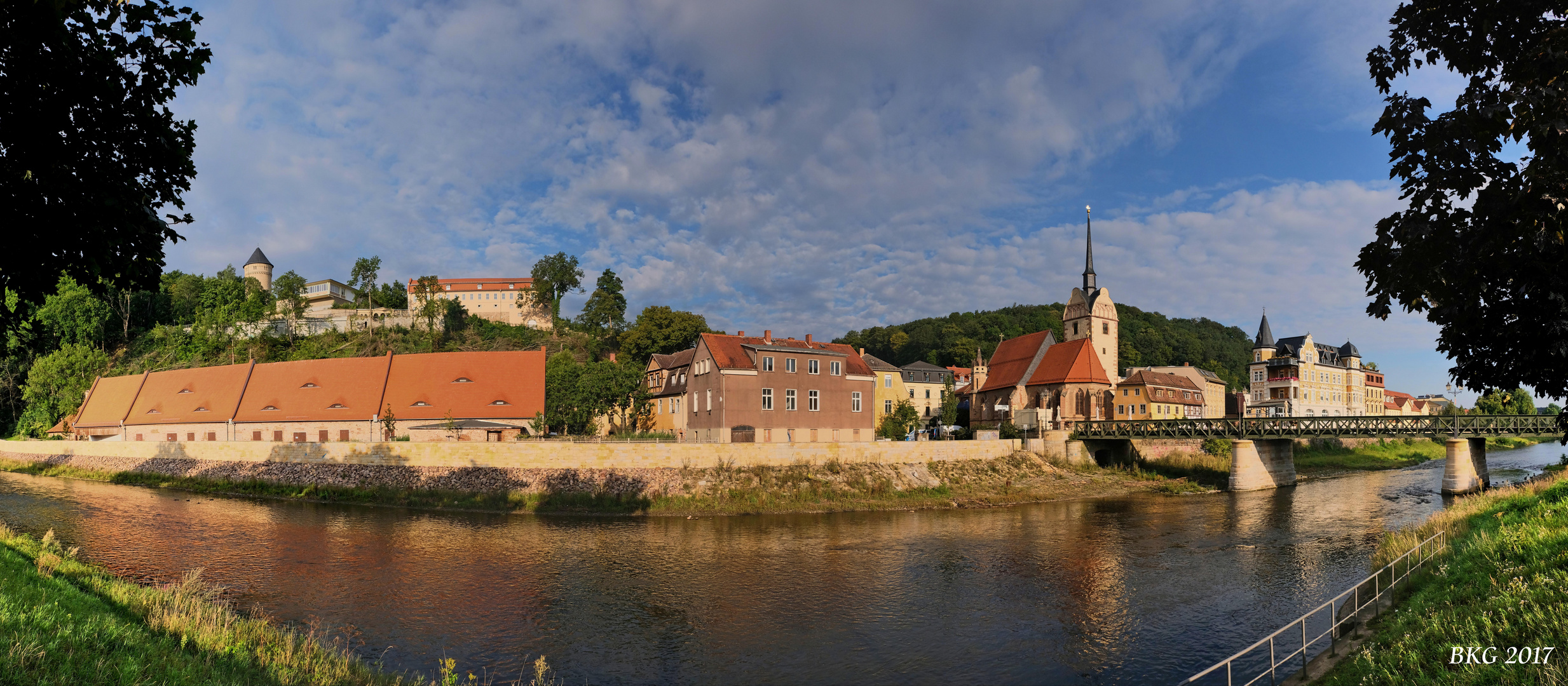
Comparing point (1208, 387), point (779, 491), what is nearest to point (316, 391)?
point (779, 491)

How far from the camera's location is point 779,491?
38969 millimetres

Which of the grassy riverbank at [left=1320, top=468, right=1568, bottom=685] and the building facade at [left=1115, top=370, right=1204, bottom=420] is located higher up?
the building facade at [left=1115, top=370, right=1204, bottom=420]

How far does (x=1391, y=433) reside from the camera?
4556 cm

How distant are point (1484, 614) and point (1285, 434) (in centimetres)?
4436

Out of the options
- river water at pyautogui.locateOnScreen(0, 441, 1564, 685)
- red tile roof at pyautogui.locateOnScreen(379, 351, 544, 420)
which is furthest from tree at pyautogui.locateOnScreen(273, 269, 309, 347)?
river water at pyautogui.locateOnScreen(0, 441, 1564, 685)

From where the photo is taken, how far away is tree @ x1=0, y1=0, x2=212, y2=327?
8.60 metres

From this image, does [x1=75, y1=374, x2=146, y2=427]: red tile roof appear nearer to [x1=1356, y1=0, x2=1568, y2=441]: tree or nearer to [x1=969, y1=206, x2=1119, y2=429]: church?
[x1=969, y1=206, x2=1119, y2=429]: church

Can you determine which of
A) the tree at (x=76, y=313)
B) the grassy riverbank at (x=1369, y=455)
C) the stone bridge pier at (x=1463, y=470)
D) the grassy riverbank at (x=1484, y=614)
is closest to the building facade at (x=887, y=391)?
the grassy riverbank at (x=1369, y=455)

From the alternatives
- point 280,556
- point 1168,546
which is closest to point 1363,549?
point 1168,546

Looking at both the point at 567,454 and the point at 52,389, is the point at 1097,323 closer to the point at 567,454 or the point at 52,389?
the point at 567,454

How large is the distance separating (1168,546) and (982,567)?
9223 mm

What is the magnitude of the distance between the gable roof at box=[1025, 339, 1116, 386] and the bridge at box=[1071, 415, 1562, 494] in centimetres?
906

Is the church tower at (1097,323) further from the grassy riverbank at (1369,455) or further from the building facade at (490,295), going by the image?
the building facade at (490,295)

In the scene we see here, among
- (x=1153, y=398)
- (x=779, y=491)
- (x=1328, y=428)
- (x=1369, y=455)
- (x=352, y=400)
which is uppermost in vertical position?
(x=352, y=400)
